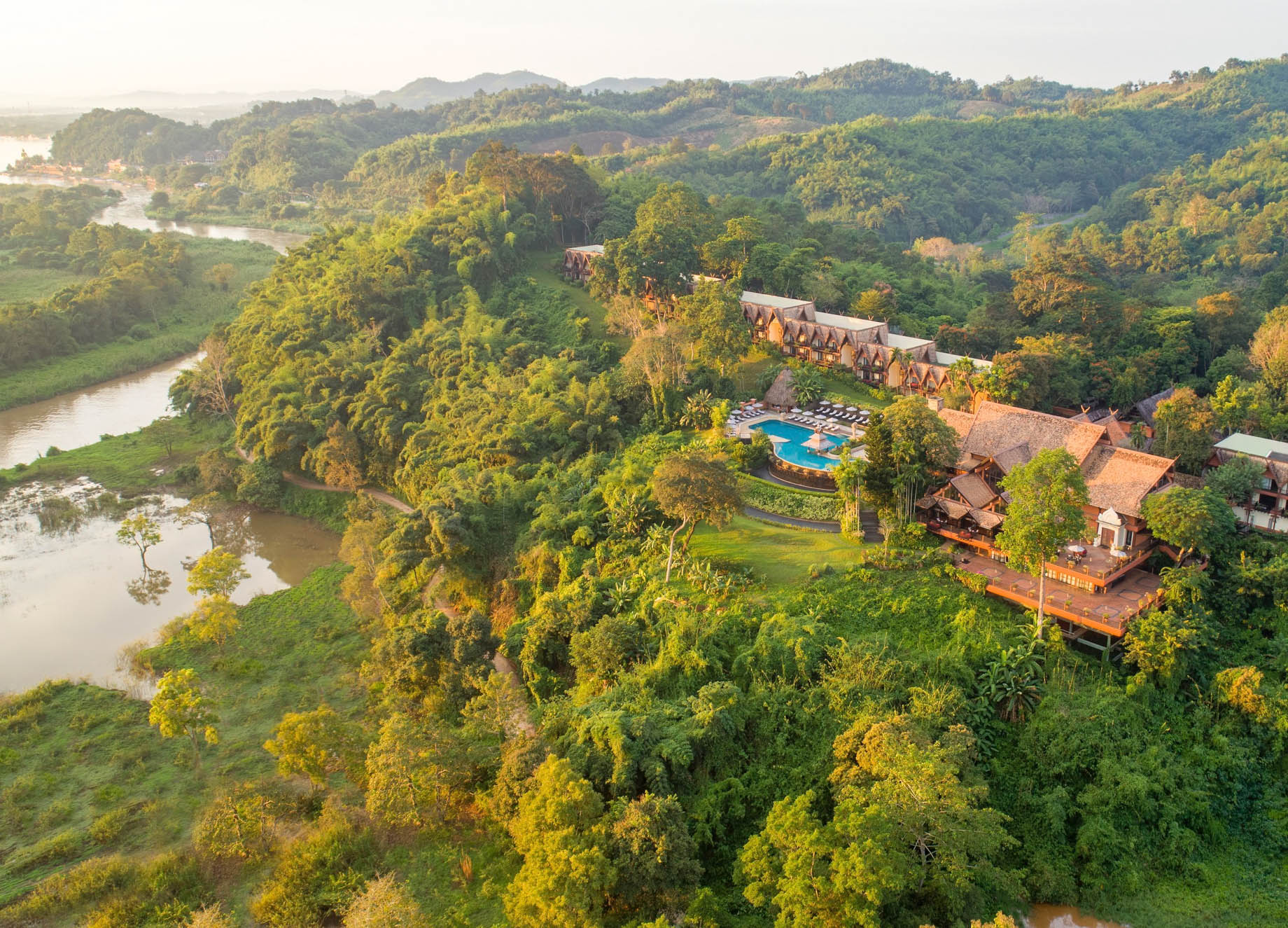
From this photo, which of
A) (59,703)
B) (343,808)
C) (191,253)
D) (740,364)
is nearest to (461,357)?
(740,364)

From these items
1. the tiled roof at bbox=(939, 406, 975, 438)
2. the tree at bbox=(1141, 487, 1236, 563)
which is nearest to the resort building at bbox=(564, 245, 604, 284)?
the tiled roof at bbox=(939, 406, 975, 438)

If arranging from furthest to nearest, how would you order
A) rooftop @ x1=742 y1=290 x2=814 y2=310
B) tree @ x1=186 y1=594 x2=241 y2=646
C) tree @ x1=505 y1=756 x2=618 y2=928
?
rooftop @ x1=742 y1=290 x2=814 y2=310, tree @ x1=186 y1=594 x2=241 y2=646, tree @ x1=505 y1=756 x2=618 y2=928

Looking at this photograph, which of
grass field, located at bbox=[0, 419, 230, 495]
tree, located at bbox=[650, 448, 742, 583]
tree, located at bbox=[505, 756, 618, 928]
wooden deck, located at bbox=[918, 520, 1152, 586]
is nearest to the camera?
tree, located at bbox=[505, 756, 618, 928]

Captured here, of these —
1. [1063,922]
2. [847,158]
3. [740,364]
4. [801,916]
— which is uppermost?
[847,158]

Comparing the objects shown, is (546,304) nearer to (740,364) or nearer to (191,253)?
(740,364)

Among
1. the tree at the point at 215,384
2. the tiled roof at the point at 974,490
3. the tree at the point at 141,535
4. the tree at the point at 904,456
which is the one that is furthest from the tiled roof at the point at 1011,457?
the tree at the point at 215,384

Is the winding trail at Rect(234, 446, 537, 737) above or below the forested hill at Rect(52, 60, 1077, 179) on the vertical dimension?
below

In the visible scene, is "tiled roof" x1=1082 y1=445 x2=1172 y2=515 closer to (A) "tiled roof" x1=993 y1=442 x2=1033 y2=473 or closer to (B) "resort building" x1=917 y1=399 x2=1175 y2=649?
(B) "resort building" x1=917 y1=399 x2=1175 y2=649
